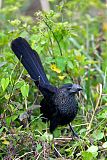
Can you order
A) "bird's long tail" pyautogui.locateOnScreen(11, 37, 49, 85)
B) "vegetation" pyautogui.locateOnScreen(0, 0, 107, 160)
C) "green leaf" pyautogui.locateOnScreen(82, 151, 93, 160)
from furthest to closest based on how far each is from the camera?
"bird's long tail" pyautogui.locateOnScreen(11, 37, 49, 85) → "vegetation" pyautogui.locateOnScreen(0, 0, 107, 160) → "green leaf" pyautogui.locateOnScreen(82, 151, 93, 160)

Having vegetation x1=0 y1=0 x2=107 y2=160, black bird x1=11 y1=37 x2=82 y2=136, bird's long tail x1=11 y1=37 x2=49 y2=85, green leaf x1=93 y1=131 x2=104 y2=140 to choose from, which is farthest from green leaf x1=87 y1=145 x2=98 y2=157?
bird's long tail x1=11 y1=37 x2=49 y2=85

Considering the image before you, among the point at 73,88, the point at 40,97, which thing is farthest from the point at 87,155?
the point at 40,97

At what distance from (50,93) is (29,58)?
31cm

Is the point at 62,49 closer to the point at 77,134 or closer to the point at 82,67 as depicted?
the point at 82,67

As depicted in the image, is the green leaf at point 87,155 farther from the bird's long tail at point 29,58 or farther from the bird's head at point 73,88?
the bird's long tail at point 29,58

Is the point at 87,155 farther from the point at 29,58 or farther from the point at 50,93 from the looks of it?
the point at 29,58

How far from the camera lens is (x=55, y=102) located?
387 cm

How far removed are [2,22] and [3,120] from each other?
2.10 m

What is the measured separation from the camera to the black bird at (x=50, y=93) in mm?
3801

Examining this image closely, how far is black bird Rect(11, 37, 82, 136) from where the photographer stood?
12.5 ft

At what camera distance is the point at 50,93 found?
3.92 m

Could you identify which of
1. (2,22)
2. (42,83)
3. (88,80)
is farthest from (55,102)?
(2,22)

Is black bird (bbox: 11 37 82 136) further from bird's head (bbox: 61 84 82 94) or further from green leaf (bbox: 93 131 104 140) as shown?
green leaf (bbox: 93 131 104 140)

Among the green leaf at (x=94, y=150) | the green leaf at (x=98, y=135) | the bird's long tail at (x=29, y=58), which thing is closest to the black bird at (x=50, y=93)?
the bird's long tail at (x=29, y=58)
